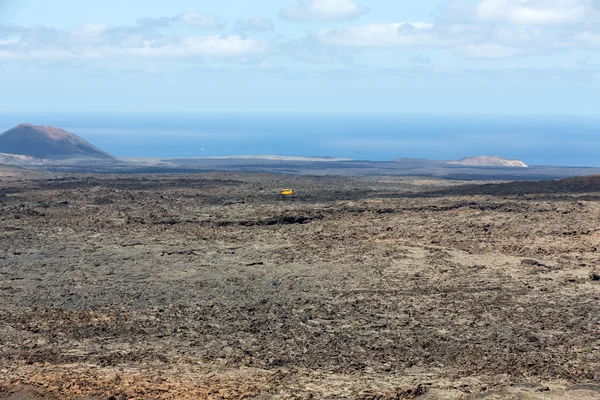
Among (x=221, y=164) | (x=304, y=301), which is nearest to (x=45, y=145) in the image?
(x=221, y=164)

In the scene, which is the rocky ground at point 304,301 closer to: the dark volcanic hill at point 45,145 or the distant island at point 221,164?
the distant island at point 221,164

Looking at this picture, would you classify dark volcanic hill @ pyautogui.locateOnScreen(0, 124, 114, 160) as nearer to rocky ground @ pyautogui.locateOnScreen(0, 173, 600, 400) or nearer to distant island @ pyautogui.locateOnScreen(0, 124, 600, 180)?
distant island @ pyautogui.locateOnScreen(0, 124, 600, 180)

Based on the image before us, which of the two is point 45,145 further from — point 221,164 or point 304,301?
point 304,301

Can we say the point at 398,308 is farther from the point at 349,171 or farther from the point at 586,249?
the point at 349,171

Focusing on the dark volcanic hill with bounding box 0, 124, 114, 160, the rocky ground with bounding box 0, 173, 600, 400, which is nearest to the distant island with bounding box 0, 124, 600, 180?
the dark volcanic hill with bounding box 0, 124, 114, 160

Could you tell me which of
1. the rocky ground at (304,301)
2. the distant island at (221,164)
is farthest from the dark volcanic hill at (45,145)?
the rocky ground at (304,301)

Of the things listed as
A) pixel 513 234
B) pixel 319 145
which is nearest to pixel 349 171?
pixel 513 234

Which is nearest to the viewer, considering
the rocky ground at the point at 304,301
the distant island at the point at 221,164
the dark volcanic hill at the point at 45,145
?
the rocky ground at the point at 304,301
